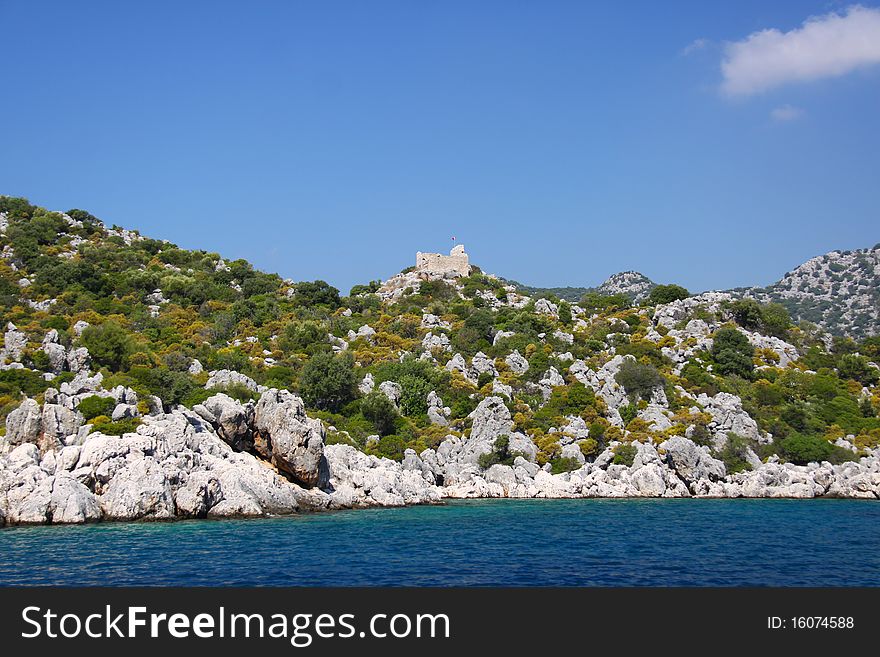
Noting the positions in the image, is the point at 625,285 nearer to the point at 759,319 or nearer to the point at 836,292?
the point at 836,292

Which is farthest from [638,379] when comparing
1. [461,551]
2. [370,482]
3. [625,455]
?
[461,551]

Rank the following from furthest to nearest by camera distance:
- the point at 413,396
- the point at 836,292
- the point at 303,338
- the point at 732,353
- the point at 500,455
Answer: the point at 836,292 < the point at 303,338 < the point at 732,353 < the point at 413,396 < the point at 500,455

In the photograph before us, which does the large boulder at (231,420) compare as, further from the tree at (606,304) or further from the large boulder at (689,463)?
the tree at (606,304)

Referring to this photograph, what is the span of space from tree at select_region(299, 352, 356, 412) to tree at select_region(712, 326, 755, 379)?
33853 millimetres

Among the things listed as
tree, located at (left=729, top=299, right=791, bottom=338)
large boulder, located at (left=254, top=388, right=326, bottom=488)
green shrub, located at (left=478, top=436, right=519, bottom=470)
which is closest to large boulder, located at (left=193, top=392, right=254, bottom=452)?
large boulder, located at (left=254, top=388, right=326, bottom=488)

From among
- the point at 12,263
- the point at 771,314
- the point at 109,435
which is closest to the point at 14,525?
the point at 109,435

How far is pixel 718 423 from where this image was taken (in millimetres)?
55375

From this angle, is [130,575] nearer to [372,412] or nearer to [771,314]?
[372,412]

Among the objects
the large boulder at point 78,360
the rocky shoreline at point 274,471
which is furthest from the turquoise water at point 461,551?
the large boulder at point 78,360

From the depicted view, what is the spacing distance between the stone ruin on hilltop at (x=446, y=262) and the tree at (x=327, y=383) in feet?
147

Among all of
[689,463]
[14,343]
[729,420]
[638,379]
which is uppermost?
[14,343]

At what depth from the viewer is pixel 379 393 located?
2169 inches

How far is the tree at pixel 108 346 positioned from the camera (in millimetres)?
51906

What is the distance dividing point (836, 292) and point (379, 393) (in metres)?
143
